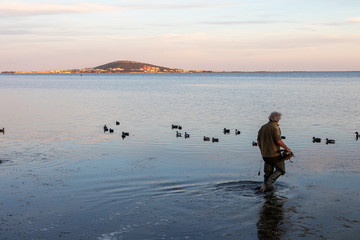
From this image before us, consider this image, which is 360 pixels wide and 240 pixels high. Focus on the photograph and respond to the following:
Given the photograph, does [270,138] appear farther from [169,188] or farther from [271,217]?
[169,188]

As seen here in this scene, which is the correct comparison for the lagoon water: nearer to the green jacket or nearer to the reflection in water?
the reflection in water

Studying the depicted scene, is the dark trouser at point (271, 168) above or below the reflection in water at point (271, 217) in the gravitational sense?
above

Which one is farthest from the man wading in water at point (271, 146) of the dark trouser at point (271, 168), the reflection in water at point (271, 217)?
the reflection in water at point (271, 217)

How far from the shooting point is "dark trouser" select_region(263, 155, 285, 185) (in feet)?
43.8

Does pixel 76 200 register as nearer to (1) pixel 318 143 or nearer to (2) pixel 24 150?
(2) pixel 24 150

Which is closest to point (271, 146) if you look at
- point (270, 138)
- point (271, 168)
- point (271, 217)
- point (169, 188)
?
point (270, 138)

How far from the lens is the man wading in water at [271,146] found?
512 inches

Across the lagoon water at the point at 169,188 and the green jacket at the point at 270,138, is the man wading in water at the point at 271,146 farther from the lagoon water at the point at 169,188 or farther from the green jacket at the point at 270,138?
the lagoon water at the point at 169,188

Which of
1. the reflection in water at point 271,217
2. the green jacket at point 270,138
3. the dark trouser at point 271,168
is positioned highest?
the green jacket at point 270,138

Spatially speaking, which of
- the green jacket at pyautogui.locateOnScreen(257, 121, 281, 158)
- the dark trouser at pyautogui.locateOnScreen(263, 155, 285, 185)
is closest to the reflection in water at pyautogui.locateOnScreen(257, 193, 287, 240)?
the dark trouser at pyautogui.locateOnScreen(263, 155, 285, 185)

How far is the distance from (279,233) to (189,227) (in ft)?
6.92

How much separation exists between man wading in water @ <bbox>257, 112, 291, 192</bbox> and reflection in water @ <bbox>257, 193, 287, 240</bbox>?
0.57 meters

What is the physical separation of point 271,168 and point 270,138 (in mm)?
1030

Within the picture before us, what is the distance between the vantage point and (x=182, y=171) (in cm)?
1656
